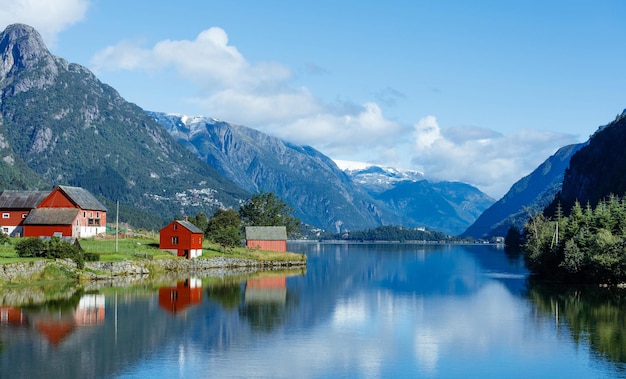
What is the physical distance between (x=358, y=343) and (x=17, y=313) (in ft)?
79.8

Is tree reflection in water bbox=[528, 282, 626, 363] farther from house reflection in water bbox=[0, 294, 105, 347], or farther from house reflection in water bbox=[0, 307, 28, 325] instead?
house reflection in water bbox=[0, 307, 28, 325]

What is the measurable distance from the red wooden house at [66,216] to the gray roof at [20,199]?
2439 mm

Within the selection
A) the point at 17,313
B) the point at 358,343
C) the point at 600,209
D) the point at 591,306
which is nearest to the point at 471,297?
the point at 591,306

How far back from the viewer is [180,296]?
226ft

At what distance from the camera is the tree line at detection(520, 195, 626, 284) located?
255 feet

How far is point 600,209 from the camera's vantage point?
9194cm

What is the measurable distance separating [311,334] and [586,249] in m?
44.6

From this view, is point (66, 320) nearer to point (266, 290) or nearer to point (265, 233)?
point (266, 290)

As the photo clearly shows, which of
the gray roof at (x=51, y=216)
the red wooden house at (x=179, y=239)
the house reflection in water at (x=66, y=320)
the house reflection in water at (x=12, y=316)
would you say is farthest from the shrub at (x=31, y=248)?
the red wooden house at (x=179, y=239)

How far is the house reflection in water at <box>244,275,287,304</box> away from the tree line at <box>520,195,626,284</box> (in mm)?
31754

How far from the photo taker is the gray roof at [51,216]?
10669 centimetres

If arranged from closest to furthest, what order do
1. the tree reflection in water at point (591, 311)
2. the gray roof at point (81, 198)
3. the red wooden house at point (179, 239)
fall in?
the tree reflection in water at point (591, 311) → the red wooden house at point (179, 239) → the gray roof at point (81, 198)

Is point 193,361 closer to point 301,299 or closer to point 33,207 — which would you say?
point 301,299

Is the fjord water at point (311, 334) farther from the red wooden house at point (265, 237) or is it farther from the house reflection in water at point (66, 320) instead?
the red wooden house at point (265, 237)
